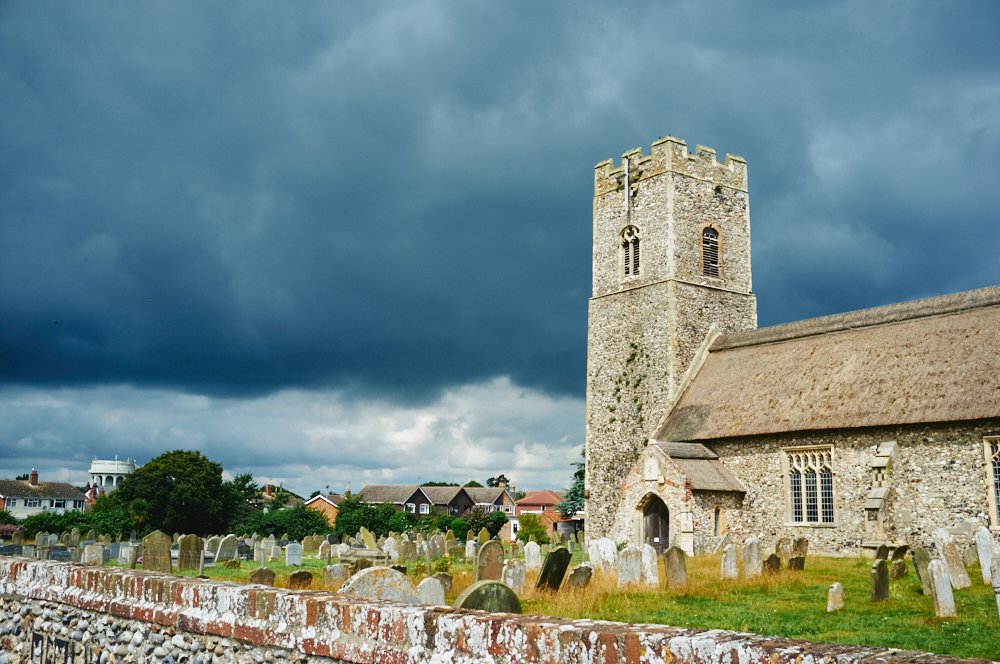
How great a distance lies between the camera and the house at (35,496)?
9175 cm

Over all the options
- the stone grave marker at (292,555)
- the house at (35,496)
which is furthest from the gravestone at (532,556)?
the house at (35,496)

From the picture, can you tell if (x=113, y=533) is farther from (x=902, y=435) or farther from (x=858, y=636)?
(x=858, y=636)

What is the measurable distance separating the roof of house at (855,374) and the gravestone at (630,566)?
10.1 m

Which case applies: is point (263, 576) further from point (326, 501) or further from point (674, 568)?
point (326, 501)

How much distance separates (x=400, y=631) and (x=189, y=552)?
69.3ft

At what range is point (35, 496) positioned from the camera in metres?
94.4

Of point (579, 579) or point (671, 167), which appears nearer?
A: point (579, 579)

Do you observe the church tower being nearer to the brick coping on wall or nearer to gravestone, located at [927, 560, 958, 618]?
gravestone, located at [927, 560, 958, 618]

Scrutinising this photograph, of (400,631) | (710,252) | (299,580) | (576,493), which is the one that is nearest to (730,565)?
(299,580)

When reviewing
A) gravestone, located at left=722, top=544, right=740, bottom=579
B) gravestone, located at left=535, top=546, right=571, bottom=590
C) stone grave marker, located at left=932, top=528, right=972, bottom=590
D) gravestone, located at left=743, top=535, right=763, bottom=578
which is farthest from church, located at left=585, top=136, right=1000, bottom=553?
gravestone, located at left=535, top=546, right=571, bottom=590

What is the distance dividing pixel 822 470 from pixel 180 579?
20879 mm

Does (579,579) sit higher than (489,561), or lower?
lower

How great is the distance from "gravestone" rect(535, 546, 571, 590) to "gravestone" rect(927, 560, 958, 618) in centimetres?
527

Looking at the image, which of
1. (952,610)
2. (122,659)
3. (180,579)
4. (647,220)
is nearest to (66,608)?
(122,659)
